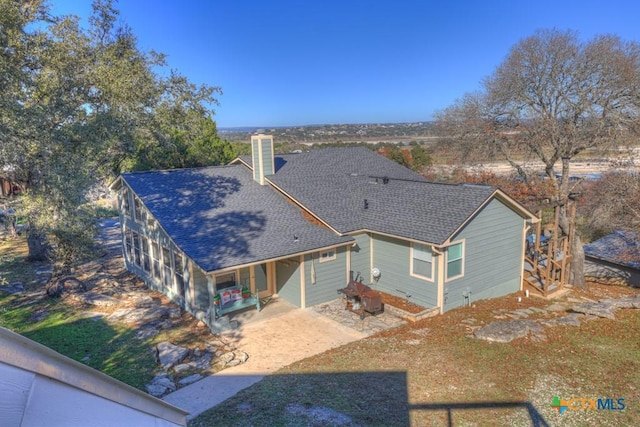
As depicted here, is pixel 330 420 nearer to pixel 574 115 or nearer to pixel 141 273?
pixel 141 273

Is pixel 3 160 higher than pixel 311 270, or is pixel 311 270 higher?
pixel 3 160

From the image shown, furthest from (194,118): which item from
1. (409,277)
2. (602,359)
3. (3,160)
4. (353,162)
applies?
(602,359)

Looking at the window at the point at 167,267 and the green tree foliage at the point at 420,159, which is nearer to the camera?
the window at the point at 167,267

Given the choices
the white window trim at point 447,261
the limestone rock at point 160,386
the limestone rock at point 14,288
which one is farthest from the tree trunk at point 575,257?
the limestone rock at point 14,288

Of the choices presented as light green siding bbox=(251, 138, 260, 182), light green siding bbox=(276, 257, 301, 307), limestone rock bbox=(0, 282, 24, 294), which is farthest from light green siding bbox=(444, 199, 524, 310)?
limestone rock bbox=(0, 282, 24, 294)

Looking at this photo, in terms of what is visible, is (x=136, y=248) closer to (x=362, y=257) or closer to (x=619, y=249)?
(x=362, y=257)

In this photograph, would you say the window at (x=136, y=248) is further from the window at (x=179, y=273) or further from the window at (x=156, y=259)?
the window at (x=179, y=273)
